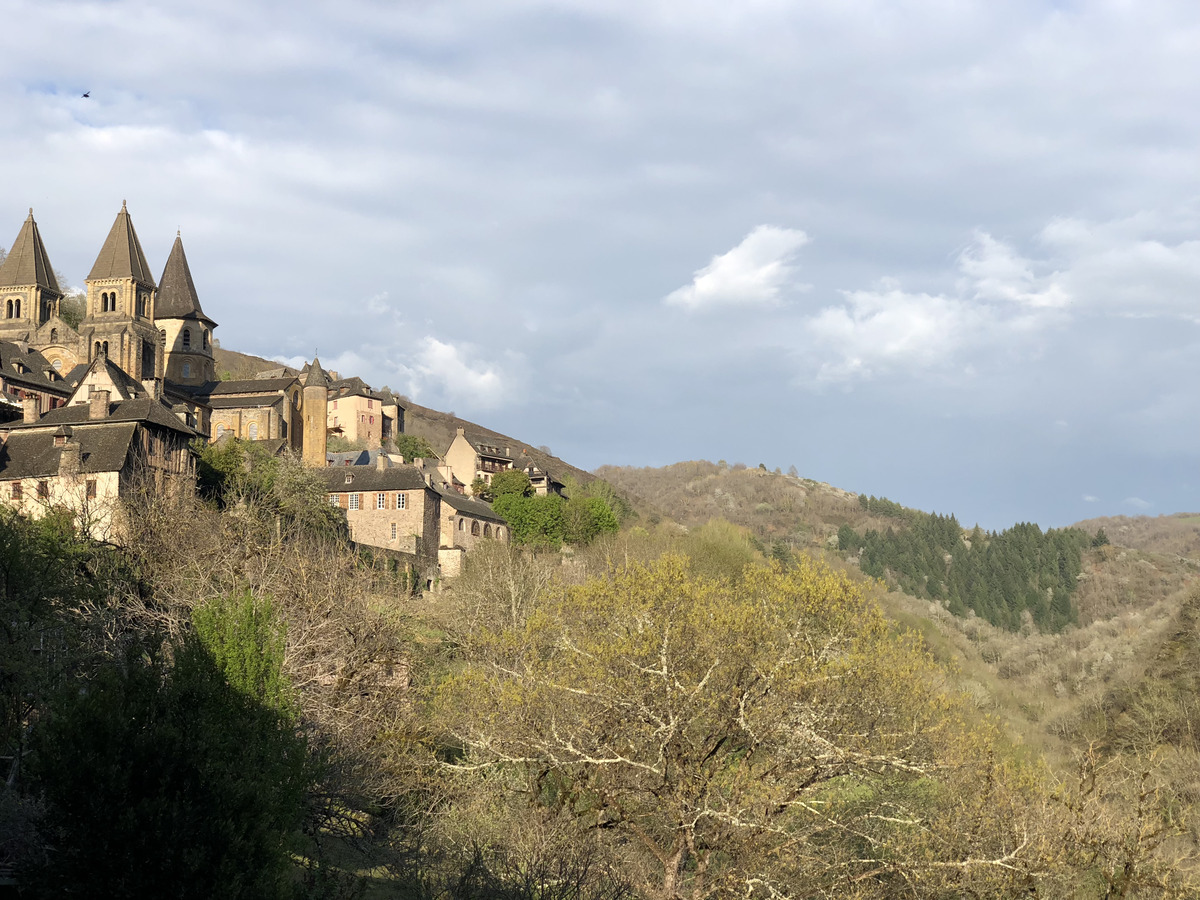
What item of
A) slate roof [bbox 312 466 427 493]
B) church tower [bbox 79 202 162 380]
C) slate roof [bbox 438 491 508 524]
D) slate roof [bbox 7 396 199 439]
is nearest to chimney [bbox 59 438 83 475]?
slate roof [bbox 7 396 199 439]

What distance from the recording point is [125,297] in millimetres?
75875

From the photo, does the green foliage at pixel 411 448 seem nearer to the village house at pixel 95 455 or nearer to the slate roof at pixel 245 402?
the slate roof at pixel 245 402

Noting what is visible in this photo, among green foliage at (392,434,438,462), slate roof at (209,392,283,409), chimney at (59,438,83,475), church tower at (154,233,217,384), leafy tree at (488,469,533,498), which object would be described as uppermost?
church tower at (154,233,217,384)

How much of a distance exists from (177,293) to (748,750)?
7164 cm

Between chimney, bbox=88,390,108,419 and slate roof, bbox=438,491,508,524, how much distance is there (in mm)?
21718

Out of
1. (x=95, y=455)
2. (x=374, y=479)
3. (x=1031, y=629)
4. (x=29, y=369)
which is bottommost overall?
(x=1031, y=629)

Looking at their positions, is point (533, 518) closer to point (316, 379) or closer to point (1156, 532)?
point (316, 379)

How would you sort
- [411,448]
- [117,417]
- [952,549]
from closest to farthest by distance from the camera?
[117,417] < [411,448] < [952,549]

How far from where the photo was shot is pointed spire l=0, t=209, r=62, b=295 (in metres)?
77.1

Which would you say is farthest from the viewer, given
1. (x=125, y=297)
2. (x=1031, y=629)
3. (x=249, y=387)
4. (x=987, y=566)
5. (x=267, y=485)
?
(x=987, y=566)

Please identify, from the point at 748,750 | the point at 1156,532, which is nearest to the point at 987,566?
the point at 1156,532

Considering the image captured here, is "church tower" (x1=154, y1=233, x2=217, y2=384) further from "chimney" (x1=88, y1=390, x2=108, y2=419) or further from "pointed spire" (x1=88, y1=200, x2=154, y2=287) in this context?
"chimney" (x1=88, y1=390, x2=108, y2=419)

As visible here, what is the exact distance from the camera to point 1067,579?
115 metres

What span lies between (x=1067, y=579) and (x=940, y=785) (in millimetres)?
99476
